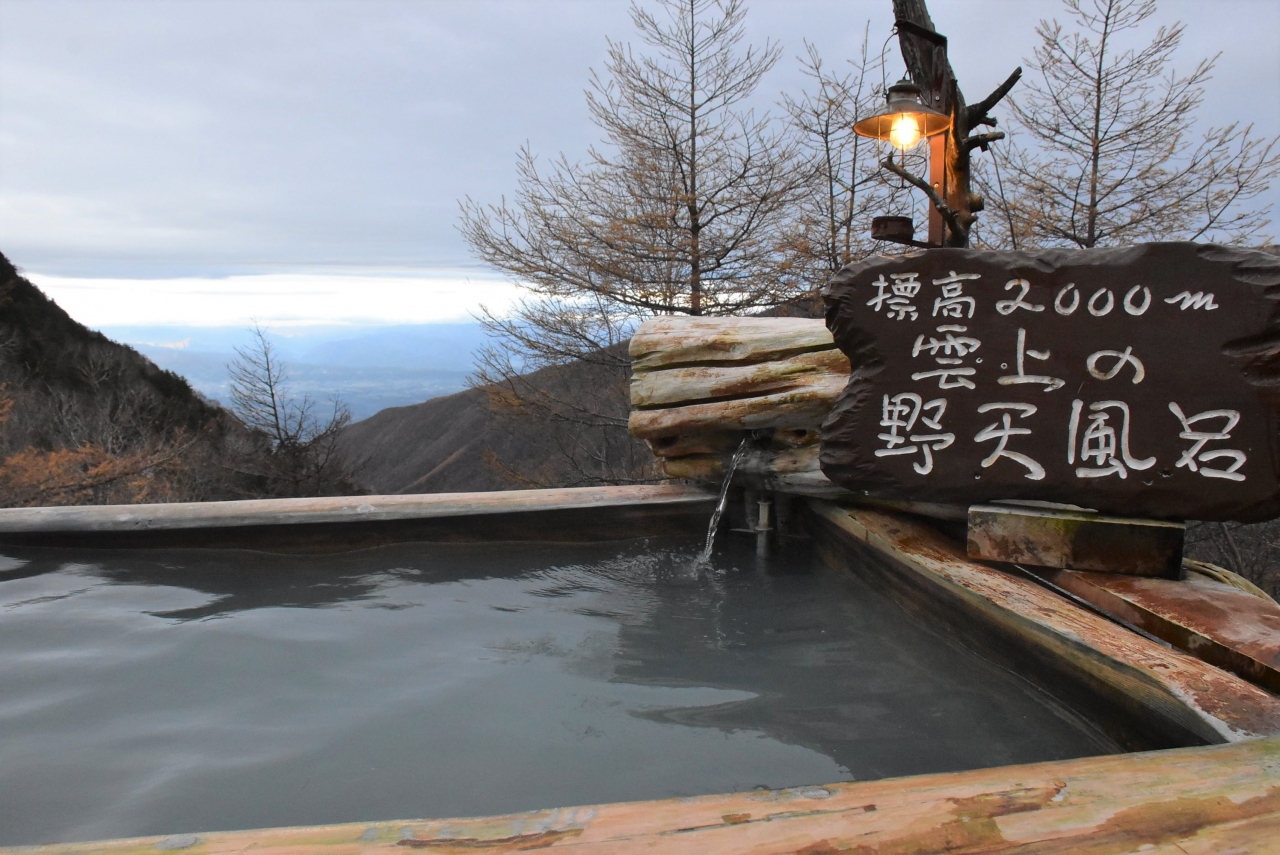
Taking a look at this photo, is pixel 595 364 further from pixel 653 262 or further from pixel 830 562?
pixel 830 562

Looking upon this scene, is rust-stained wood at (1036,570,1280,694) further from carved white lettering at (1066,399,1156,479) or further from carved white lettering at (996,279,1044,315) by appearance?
carved white lettering at (996,279,1044,315)

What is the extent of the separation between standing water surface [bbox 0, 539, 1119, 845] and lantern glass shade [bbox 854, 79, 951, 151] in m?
3.35

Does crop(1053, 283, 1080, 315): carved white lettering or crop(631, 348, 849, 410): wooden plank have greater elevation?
crop(1053, 283, 1080, 315): carved white lettering

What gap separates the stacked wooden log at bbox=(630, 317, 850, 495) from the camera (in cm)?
339

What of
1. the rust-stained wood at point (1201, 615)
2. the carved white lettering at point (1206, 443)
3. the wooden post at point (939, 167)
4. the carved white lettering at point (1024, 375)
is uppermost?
the wooden post at point (939, 167)

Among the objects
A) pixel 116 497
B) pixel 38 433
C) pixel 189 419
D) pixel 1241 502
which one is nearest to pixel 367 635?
pixel 1241 502

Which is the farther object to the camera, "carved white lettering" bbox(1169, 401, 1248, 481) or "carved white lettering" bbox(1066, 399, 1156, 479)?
"carved white lettering" bbox(1066, 399, 1156, 479)

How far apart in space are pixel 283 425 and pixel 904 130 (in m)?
22.0

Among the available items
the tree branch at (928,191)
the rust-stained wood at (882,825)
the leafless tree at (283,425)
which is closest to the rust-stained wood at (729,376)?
the tree branch at (928,191)

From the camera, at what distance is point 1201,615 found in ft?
6.43

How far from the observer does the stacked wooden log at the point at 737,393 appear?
3.39m

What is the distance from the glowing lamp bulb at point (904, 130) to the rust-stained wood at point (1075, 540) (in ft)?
11.3

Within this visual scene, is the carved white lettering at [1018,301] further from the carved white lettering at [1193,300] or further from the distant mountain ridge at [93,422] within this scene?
the distant mountain ridge at [93,422]


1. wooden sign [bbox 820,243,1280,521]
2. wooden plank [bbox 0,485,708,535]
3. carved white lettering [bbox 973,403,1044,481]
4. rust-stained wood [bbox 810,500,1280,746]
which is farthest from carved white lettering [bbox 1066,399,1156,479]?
wooden plank [bbox 0,485,708,535]
